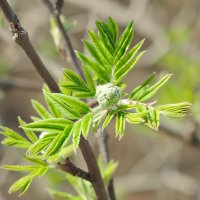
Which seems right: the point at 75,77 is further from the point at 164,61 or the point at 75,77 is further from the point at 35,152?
the point at 164,61

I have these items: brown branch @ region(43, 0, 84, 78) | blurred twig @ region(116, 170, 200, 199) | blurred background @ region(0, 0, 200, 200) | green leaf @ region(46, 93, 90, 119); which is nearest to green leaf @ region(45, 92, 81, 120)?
green leaf @ region(46, 93, 90, 119)

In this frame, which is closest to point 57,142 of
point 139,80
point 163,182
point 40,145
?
point 40,145

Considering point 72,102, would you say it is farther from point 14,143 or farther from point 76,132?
point 14,143

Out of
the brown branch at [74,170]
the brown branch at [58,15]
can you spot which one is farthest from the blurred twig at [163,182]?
the brown branch at [74,170]

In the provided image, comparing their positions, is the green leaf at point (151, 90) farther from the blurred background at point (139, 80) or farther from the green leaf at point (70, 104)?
the blurred background at point (139, 80)

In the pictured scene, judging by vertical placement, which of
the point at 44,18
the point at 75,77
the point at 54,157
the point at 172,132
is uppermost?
the point at 44,18

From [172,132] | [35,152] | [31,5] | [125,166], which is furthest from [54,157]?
[125,166]
